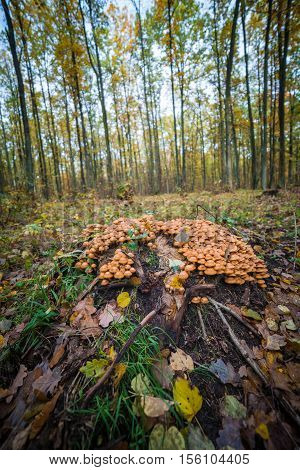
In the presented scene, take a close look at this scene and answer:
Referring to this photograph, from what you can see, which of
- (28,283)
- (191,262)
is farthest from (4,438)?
(191,262)

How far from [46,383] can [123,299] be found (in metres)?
0.78

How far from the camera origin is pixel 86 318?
1.72m

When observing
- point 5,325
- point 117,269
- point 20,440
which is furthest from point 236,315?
point 5,325

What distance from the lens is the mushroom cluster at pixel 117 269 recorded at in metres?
1.90

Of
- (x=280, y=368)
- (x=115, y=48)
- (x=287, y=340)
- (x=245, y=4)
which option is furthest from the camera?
(x=115, y=48)

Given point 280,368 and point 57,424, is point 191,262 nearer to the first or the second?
point 280,368

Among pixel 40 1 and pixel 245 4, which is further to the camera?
pixel 245 4

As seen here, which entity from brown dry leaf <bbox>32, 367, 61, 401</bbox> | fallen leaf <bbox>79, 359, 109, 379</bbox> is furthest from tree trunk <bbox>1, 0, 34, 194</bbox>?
fallen leaf <bbox>79, 359, 109, 379</bbox>

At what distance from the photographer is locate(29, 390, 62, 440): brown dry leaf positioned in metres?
1.03

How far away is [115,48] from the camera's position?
13.4m

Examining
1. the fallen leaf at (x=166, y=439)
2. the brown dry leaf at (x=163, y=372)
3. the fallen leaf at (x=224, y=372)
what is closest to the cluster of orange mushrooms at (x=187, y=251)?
the fallen leaf at (x=224, y=372)

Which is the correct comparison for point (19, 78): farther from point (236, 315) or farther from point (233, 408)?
point (233, 408)

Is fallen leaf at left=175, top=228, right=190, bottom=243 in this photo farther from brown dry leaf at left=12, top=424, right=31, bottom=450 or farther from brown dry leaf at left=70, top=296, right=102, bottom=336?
brown dry leaf at left=12, top=424, right=31, bottom=450
